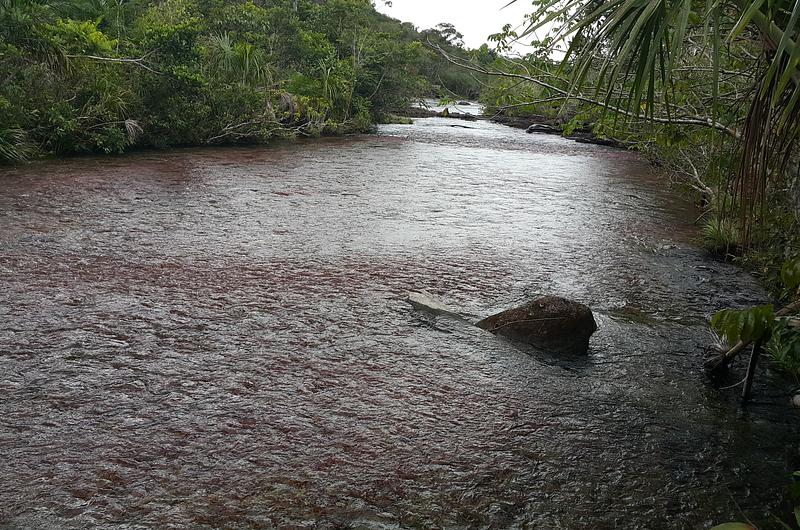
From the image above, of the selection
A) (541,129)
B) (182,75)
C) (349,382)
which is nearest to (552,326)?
(349,382)

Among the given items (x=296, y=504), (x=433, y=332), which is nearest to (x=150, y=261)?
(x=433, y=332)

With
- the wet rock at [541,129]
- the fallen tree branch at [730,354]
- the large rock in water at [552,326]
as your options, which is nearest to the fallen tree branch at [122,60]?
the large rock in water at [552,326]

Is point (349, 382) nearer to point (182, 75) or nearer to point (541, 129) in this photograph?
point (182, 75)

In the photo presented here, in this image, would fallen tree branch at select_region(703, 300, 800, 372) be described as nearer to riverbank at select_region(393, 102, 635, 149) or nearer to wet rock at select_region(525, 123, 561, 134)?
riverbank at select_region(393, 102, 635, 149)

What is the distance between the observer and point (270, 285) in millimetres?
6441

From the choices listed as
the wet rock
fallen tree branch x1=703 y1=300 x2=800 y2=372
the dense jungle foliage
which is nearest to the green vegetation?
fallen tree branch x1=703 y1=300 x2=800 y2=372

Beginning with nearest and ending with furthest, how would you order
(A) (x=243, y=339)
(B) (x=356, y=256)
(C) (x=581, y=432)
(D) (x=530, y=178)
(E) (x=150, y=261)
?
(C) (x=581, y=432), (A) (x=243, y=339), (E) (x=150, y=261), (B) (x=356, y=256), (D) (x=530, y=178)

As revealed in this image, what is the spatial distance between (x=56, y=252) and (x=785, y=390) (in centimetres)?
676

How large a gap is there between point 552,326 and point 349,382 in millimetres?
1710

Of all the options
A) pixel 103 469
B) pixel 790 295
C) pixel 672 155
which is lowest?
pixel 103 469

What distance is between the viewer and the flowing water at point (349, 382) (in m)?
3.27

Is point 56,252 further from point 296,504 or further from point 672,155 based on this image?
point 672,155

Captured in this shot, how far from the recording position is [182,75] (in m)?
15.1

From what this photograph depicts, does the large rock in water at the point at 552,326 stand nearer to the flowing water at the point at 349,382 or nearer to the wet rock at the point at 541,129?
the flowing water at the point at 349,382
